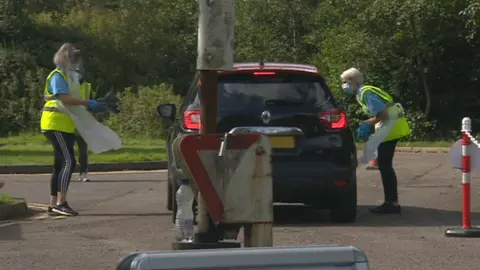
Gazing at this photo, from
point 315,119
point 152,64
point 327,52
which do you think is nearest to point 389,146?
point 315,119

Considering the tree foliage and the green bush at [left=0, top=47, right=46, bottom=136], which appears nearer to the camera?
the tree foliage

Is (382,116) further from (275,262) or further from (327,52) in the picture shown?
(327,52)

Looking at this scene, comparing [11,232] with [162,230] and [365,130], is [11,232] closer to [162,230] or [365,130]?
[162,230]

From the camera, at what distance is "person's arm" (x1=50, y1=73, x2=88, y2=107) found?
11125 millimetres

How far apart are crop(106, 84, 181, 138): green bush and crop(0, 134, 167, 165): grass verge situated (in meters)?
1.89

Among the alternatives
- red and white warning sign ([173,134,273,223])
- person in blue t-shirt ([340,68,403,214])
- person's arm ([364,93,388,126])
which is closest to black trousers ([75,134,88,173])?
person in blue t-shirt ([340,68,403,214])

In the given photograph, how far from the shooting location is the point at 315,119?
10.1 m

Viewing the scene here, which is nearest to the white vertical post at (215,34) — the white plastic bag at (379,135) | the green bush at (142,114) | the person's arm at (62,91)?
the person's arm at (62,91)

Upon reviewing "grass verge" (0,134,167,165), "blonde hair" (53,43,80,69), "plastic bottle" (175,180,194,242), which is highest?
"blonde hair" (53,43,80,69)

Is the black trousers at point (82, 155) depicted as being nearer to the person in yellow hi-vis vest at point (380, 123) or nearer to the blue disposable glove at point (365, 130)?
the person in yellow hi-vis vest at point (380, 123)

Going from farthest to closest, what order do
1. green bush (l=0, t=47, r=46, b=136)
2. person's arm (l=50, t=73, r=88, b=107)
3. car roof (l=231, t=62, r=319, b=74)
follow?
green bush (l=0, t=47, r=46, b=136), person's arm (l=50, t=73, r=88, b=107), car roof (l=231, t=62, r=319, b=74)

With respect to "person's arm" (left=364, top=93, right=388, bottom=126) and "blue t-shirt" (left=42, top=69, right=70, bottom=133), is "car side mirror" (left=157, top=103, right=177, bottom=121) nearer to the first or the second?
"blue t-shirt" (left=42, top=69, right=70, bottom=133)

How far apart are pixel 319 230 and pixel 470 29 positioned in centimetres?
1624

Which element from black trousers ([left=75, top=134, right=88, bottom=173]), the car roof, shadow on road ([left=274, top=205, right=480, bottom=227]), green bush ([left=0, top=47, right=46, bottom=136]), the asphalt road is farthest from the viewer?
green bush ([left=0, top=47, right=46, bottom=136])
